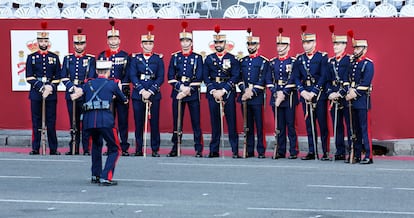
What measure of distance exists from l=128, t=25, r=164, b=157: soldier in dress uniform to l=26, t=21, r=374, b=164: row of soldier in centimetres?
2

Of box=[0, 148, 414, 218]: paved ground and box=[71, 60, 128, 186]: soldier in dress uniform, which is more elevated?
box=[71, 60, 128, 186]: soldier in dress uniform

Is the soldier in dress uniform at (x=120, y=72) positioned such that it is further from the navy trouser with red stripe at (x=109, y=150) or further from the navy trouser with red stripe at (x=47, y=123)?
the navy trouser with red stripe at (x=109, y=150)

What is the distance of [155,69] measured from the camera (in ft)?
68.6

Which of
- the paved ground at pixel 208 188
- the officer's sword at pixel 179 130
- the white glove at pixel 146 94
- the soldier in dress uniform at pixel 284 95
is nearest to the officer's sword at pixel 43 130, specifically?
the paved ground at pixel 208 188

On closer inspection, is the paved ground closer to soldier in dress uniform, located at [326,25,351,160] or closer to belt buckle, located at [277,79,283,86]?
soldier in dress uniform, located at [326,25,351,160]

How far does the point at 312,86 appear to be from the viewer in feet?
66.1

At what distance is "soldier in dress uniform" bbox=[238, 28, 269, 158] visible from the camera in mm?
20609

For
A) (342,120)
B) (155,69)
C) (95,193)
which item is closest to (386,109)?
(342,120)

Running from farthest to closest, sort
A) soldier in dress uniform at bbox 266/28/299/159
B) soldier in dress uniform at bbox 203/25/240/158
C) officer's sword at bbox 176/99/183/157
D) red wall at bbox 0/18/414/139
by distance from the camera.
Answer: red wall at bbox 0/18/414/139 < officer's sword at bbox 176/99/183/157 < soldier in dress uniform at bbox 203/25/240/158 < soldier in dress uniform at bbox 266/28/299/159

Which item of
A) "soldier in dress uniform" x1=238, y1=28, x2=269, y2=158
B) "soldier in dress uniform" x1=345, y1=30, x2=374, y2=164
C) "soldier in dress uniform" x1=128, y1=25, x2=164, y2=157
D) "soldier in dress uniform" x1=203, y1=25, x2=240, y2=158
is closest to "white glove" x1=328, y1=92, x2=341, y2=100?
"soldier in dress uniform" x1=345, y1=30, x2=374, y2=164

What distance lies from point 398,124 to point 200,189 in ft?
26.3

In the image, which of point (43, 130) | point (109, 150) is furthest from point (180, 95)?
point (109, 150)

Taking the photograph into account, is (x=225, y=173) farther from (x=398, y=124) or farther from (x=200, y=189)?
(x=398, y=124)

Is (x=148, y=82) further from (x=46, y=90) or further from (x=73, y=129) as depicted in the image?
(x=46, y=90)
